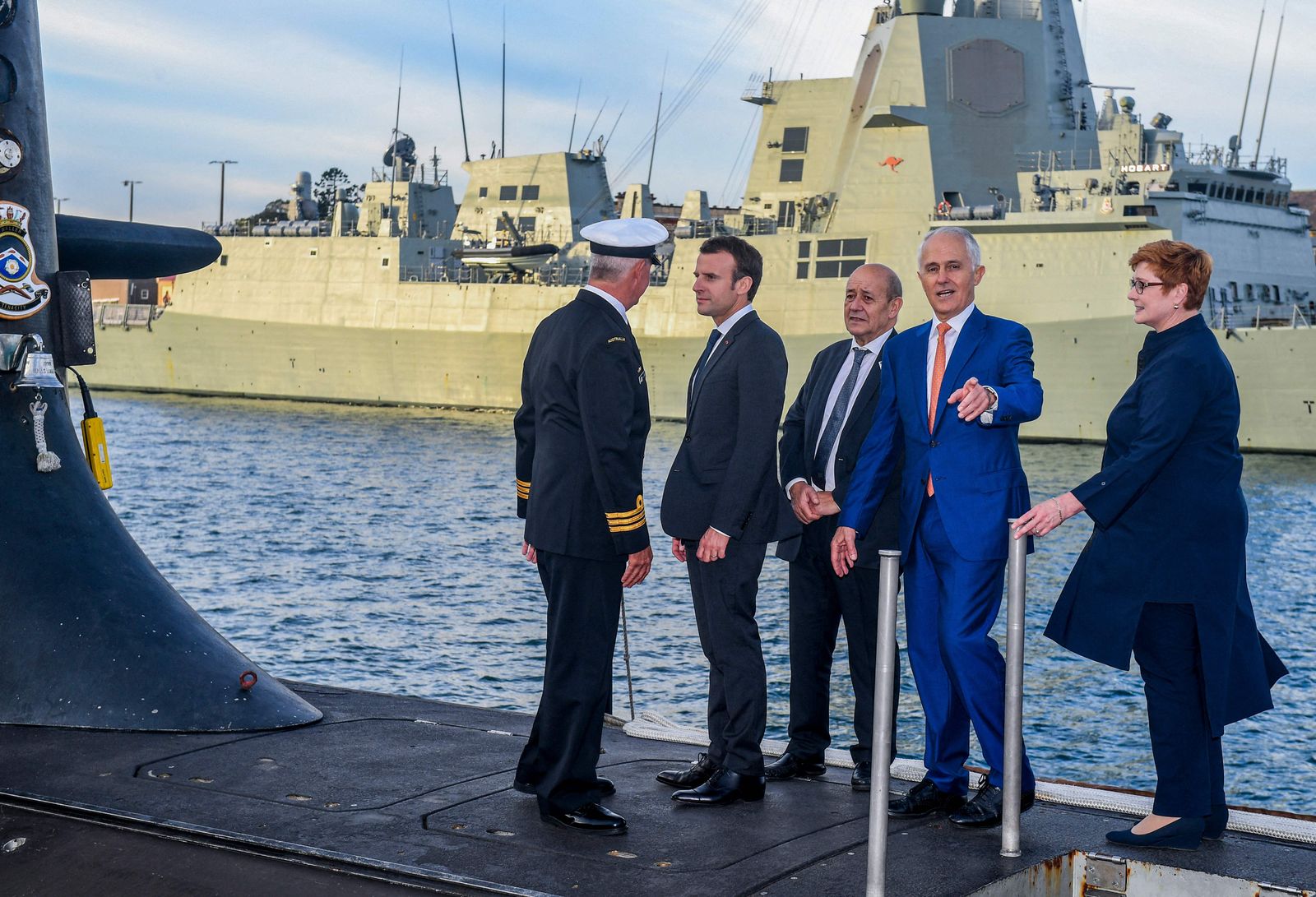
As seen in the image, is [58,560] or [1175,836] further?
[58,560]

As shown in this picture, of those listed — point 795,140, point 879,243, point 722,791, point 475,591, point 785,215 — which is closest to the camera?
point 722,791

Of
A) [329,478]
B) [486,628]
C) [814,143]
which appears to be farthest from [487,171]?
[486,628]

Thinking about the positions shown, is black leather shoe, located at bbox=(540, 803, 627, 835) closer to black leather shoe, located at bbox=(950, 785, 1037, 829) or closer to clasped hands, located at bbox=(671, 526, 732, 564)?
Answer: clasped hands, located at bbox=(671, 526, 732, 564)

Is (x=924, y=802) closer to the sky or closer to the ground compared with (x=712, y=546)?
closer to the ground

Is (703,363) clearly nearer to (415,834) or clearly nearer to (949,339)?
(949,339)

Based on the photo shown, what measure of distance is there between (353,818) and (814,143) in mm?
34623

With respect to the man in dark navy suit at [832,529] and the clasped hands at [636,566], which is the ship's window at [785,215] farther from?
the clasped hands at [636,566]

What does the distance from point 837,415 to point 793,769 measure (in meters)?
1.14

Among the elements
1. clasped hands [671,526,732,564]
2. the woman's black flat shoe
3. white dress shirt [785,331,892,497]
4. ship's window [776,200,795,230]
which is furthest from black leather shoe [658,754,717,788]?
ship's window [776,200,795,230]

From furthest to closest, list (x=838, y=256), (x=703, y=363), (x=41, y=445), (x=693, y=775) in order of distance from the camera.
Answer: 1. (x=838, y=256)
2. (x=41, y=445)
3. (x=703, y=363)
4. (x=693, y=775)

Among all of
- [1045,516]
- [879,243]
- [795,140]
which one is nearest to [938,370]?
[1045,516]

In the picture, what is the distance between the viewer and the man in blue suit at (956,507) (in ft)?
12.4

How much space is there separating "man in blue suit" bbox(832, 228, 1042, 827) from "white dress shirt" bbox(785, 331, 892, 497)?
0.39 m

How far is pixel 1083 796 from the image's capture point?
155 inches
